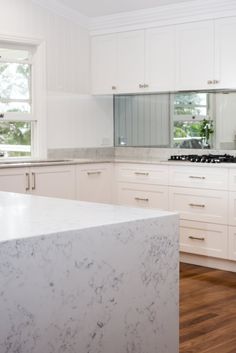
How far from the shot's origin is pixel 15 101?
5863mm

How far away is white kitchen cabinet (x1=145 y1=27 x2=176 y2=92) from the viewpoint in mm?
5750

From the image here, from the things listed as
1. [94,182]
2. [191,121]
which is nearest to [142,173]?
[94,182]

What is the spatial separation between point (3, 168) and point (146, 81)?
5.80ft

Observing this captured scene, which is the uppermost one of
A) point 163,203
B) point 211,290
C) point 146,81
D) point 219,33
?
point 219,33

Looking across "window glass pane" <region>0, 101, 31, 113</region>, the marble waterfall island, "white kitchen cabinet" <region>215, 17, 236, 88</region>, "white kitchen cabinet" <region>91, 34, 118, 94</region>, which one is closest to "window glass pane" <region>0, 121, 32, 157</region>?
"window glass pane" <region>0, 101, 31, 113</region>

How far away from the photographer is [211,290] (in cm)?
451

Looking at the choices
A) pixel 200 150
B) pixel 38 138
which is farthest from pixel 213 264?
pixel 38 138

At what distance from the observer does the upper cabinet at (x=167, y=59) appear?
5.36m

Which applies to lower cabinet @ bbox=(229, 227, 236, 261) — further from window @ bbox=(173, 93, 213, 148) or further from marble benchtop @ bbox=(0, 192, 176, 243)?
marble benchtop @ bbox=(0, 192, 176, 243)

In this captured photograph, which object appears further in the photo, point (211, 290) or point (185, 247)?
point (185, 247)

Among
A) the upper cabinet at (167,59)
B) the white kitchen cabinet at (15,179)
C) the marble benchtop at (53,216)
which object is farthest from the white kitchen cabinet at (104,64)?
the marble benchtop at (53,216)

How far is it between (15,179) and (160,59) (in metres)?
1.86

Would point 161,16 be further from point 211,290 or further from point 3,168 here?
point 211,290

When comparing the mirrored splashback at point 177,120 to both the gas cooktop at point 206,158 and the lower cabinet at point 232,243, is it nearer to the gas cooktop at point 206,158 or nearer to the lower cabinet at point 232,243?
the gas cooktop at point 206,158
